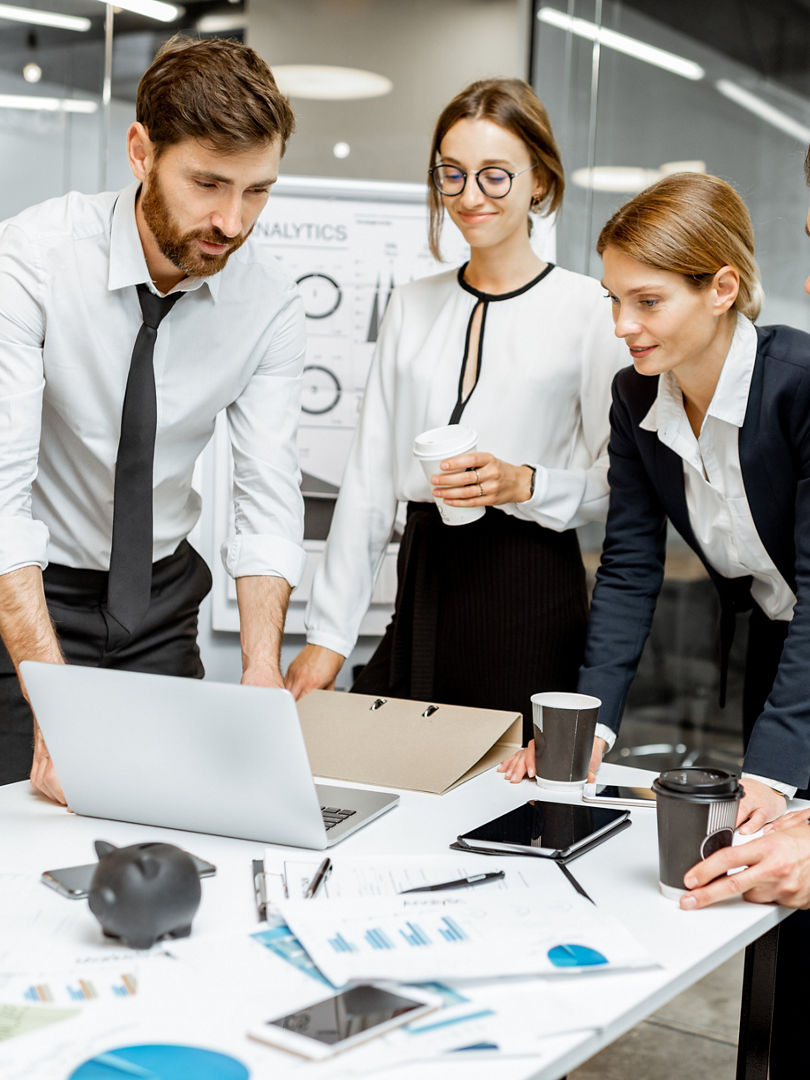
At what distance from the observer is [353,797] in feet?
5.09

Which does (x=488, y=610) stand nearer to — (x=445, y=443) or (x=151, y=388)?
(x=445, y=443)

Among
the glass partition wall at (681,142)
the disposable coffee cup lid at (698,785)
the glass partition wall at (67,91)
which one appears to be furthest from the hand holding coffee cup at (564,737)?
the glass partition wall at (67,91)

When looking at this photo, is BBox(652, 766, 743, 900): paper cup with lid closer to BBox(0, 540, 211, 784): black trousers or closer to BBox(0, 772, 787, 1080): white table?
BBox(0, 772, 787, 1080): white table

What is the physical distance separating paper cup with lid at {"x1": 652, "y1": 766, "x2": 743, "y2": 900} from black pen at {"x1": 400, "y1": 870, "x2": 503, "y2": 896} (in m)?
0.17

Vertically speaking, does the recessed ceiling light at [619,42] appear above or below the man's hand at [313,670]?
above

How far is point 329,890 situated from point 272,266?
4.25 ft

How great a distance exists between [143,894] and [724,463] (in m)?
1.18

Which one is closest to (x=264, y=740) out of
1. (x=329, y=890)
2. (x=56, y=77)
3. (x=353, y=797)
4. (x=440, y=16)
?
(x=329, y=890)

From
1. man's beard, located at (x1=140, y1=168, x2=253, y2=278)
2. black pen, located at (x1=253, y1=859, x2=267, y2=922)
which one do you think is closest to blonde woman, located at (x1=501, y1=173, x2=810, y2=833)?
black pen, located at (x1=253, y1=859, x2=267, y2=922)

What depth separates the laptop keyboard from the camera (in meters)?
1.43

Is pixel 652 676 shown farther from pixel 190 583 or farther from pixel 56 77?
pixel 56 77

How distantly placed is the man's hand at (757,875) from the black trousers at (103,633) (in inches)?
46.1

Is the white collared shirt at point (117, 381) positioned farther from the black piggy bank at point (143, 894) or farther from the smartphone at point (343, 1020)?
the smartphone at point (343, 1020)

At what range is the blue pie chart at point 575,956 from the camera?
40.7 inches
